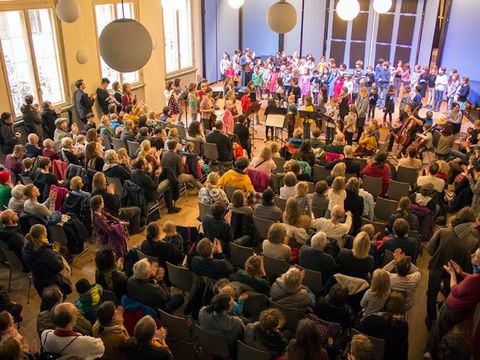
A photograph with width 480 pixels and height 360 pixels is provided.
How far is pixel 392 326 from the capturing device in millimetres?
3734

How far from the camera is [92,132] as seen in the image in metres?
7.57

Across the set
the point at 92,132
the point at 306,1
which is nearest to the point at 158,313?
the point at 92,132

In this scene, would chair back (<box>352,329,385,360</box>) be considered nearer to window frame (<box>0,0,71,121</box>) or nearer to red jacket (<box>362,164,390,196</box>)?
red jacket (<box>362,164,390,196</box>)

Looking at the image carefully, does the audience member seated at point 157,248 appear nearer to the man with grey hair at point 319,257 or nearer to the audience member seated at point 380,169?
the man with grey hair at point 319,257

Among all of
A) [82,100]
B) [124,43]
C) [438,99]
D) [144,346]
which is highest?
[124,43]

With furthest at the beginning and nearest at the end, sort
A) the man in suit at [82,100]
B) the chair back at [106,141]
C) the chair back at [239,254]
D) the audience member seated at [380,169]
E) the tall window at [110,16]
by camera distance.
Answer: the tall window at [110,16]
the man in suit at [82,100]
the chair back at [106,141]
the audience member seated at [380,169]
the chair back at [239,254]

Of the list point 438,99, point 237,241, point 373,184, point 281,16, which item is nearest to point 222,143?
point 373,184

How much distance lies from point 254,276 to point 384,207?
2765 mm

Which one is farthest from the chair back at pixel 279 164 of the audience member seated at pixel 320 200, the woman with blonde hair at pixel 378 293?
the woman with blonde hair at pixel 378 293

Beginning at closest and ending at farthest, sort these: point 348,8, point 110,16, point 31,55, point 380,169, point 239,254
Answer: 1. point 239,254
2. point 380,169
3. point 348,8
4. point 31,55
5. point 110,16

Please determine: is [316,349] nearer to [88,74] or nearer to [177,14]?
[88,74]

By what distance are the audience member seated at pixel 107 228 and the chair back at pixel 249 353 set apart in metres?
2.65

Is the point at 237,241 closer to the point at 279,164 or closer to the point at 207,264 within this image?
the point at 207,264

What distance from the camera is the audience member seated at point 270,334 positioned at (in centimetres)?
354
